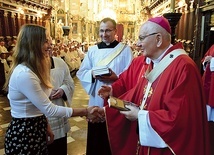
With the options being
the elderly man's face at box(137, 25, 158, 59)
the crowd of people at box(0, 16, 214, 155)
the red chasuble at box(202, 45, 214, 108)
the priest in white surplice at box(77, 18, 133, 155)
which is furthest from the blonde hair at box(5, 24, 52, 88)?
the red chasuble at box(202, 45, 214, 108)

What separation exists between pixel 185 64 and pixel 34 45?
115cm

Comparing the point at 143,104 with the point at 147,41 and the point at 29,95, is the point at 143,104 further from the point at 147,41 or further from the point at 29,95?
the point at 29,95

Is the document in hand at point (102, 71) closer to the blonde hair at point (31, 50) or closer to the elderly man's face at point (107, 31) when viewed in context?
the elderly man's face at point (107, 31)

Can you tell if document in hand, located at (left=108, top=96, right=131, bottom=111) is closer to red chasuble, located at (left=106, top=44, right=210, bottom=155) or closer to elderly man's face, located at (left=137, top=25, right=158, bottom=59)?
red chasuble, located at (left=106, top=44, right=210, bottom=155)

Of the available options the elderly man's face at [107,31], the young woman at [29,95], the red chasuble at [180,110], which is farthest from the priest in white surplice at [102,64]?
the red chasuble at [180,110]

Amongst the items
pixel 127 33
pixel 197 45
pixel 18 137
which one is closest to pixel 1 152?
pixel 18 137

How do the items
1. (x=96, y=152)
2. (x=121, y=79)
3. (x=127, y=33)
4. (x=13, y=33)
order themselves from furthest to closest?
1. (x=127, y=33)
2. (x=13, y=33)
3. (x=96, y=152)
4. (x=121, y=79)

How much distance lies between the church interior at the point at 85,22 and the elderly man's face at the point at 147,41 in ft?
2.70

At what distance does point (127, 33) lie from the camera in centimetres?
3083

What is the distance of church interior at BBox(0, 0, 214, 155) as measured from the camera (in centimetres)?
473

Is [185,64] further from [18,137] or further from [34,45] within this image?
[18,137]

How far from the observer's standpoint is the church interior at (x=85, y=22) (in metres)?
4.73

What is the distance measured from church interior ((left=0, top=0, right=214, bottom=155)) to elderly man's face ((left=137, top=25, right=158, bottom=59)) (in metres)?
0.82

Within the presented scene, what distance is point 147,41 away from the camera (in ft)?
5.72
